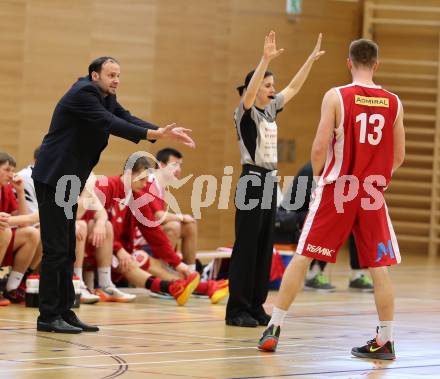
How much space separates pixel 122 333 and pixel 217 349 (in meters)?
0.84

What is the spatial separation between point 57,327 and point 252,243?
154 cm

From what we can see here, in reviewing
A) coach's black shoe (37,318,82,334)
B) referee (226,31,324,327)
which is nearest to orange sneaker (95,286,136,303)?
referee (226,31,324,327)

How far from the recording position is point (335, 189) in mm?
5512

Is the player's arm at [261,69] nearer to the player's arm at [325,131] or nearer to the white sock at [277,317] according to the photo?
the player's arm at [325,131]

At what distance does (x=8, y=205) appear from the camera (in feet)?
26.5

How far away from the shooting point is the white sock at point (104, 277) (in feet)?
28.0

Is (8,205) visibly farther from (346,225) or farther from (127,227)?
(346,225)

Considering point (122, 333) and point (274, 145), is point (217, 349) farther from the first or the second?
point (274, 145)

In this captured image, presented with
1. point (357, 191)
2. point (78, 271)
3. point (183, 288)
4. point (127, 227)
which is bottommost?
point (183, 288)

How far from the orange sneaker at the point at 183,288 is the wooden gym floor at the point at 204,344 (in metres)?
0.10

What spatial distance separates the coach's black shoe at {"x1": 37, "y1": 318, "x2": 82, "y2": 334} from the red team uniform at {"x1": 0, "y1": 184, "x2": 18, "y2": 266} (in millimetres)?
1831

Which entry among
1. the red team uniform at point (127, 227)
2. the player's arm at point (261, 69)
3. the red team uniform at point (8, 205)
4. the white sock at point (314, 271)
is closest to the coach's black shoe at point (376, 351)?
the player's arm at point (261, 69)

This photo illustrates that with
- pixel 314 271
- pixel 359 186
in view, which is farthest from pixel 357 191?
Result: pixel 314 271

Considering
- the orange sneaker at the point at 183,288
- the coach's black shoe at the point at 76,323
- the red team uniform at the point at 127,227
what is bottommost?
the orange sneaker at the point at 183,288
